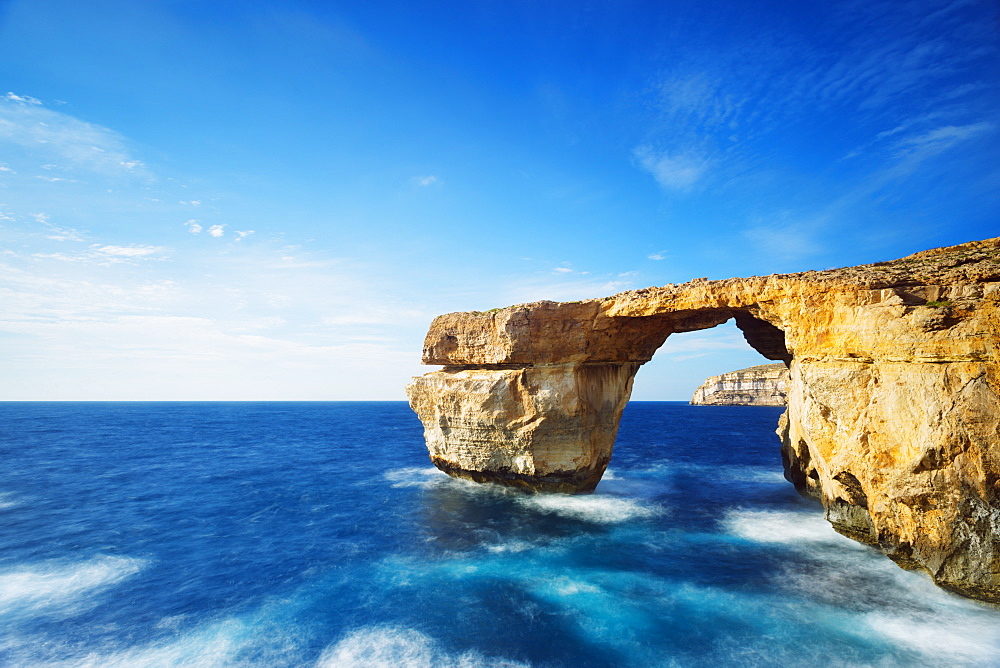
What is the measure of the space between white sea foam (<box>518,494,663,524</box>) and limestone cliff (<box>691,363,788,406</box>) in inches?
3855

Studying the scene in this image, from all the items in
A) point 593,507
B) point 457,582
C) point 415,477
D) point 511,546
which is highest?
point 415,477

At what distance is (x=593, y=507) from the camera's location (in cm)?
2014

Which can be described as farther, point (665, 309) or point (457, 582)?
point (665, 309)

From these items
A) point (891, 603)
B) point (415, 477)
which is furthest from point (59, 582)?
point (891, 603)

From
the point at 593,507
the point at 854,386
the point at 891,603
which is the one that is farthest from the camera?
the point at 593,507

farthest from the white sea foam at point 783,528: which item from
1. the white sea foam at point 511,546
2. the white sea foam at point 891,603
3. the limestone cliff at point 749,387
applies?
the limestone cliff at point 749,387

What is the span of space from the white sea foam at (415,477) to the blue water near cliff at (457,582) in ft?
1.93

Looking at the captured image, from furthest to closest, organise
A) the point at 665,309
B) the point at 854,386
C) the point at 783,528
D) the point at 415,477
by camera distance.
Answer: the point at 415,477
the point at 665,309
the point at 783,528
the point at 854,386

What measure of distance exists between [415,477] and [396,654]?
1777cm

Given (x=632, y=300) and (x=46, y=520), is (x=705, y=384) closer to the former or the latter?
(x=632, y=300)

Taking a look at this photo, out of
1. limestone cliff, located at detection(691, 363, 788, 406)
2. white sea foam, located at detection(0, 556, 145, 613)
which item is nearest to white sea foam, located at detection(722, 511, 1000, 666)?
white sea foam, located at detection(0, 556, 145, 613)

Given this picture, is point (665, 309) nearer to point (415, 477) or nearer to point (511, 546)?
point (511, 546)

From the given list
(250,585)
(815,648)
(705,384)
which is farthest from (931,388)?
(705,384)

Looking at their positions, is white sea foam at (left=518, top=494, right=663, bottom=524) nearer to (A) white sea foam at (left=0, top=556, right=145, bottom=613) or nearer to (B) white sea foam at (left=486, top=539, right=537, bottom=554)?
(B) white sea foam at (left=486, top=539, right=537, bottom=554)
